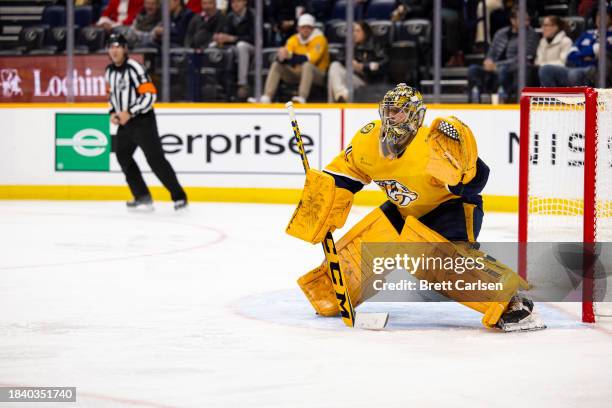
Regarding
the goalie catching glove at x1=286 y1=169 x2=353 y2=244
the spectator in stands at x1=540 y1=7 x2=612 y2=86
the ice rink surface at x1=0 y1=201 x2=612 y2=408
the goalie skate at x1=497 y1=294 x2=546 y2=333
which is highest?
the spectator in stands at x1=540 y1=7 x2=612 y2=86

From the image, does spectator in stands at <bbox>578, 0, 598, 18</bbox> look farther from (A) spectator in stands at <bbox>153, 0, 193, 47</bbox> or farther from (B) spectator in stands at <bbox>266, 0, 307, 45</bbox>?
(A) spectator in stands at <bbox>153, 0, 193, 47</bbox>

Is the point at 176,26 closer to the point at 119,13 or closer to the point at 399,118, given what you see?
the point at 119,13

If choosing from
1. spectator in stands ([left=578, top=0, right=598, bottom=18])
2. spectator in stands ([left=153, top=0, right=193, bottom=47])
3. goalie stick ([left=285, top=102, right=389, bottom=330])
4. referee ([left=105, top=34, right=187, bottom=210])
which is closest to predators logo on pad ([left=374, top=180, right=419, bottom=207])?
goalie stick ([left=285, top=102, right=389, bottom=330])

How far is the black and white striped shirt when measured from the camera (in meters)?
8.76

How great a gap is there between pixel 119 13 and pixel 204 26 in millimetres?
835

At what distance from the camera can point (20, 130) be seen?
33.0ft

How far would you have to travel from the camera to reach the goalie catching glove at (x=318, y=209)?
4223 mm

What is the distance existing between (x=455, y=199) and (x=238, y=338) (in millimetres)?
986

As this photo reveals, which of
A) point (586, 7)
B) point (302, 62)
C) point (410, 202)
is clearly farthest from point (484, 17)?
point (410, 202)

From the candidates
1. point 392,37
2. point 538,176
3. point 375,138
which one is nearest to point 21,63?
point 392,37

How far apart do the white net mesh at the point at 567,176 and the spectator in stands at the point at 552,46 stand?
1306 millimetres

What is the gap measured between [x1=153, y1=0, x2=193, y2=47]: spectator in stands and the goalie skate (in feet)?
20.6

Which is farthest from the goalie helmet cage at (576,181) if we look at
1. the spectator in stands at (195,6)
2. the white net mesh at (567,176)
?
the spectator in stands at (195,6)

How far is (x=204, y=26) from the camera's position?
33.1ft
